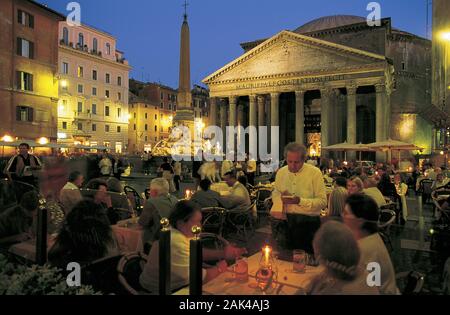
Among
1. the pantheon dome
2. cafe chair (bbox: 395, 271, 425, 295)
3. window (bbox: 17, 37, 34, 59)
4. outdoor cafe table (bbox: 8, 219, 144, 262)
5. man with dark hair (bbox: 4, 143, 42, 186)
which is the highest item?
the pantheon dome

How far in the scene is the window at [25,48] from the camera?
27606 mm

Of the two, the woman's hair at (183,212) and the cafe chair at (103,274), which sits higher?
the woman's hair at (183,212)

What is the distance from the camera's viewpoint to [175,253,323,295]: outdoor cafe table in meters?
2.66

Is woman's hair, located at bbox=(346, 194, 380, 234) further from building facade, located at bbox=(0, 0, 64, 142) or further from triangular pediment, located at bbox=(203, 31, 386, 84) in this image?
triangular pediment, located at bbox=(203, 31, 386, 84)

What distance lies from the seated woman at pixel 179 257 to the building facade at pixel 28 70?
2827cm

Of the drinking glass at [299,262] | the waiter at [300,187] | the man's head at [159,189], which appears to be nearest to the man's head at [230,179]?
the man's head at [159,189]

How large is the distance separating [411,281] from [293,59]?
34243 mm

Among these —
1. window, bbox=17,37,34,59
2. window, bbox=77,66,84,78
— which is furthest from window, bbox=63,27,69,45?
window, bbox=17,37,34,59

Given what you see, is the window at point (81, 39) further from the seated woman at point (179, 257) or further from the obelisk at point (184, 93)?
the seated woman at point (179, 257)

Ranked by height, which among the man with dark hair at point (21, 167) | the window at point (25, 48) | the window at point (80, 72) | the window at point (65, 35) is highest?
the window at point (65, 35)

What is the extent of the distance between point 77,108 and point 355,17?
40816mm

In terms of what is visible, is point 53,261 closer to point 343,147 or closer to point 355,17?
point 343,147

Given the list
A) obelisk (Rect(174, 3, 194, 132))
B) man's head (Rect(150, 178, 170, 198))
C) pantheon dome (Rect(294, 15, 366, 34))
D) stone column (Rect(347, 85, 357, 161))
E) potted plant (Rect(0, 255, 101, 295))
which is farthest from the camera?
pantheon dome (Rect(294, 15, 366, 34))

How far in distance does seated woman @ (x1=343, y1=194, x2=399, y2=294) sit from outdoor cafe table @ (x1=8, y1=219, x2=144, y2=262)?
2.29 meters
